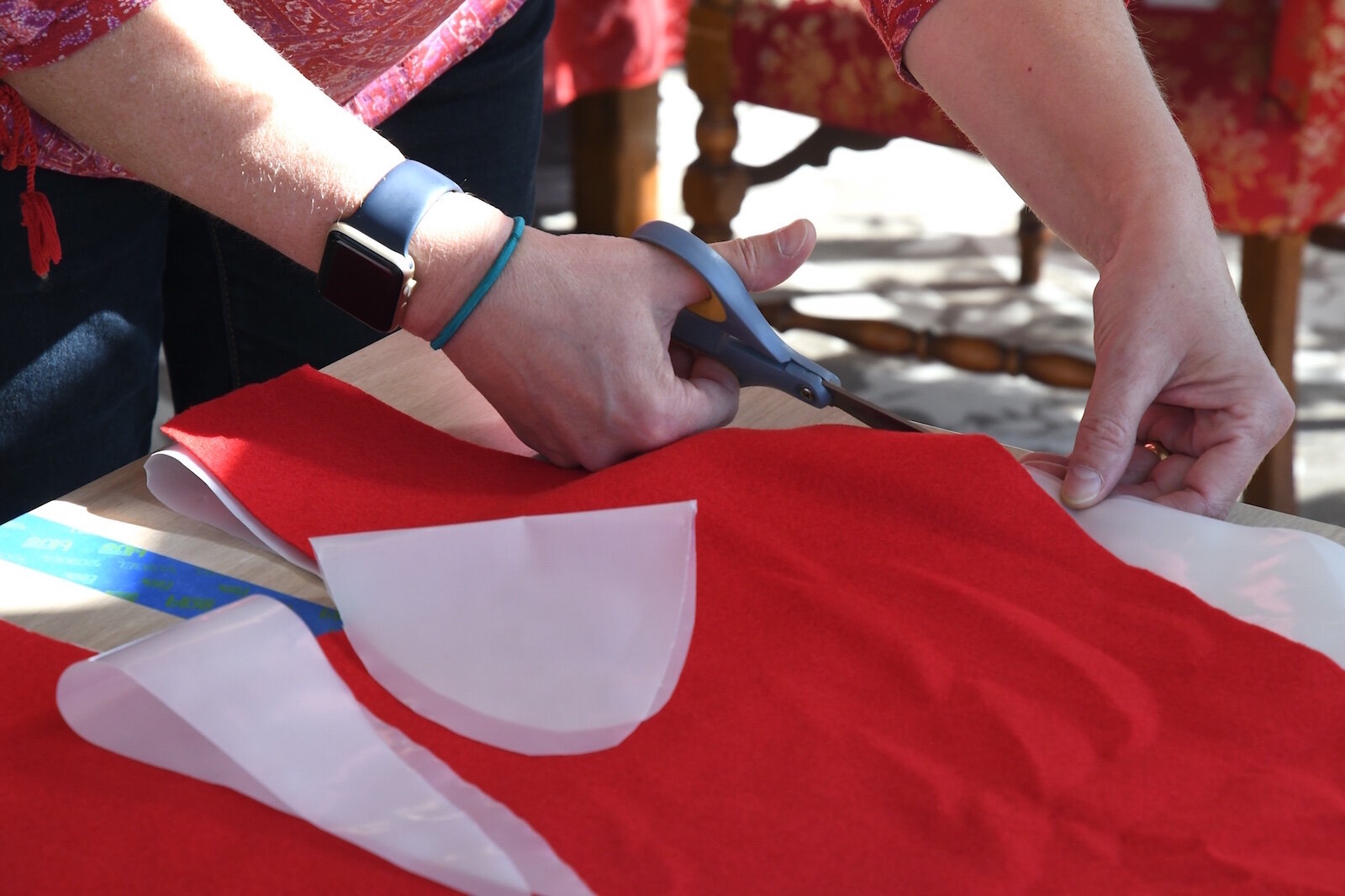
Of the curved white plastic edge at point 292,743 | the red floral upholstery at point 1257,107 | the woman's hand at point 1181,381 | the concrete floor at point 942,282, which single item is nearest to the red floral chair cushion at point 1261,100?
the red floral upholstery at point 1257,107

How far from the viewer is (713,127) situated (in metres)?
1.80

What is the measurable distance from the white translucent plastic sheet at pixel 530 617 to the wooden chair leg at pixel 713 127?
4.36ft

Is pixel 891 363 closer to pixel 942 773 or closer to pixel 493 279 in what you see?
pixel 493 279

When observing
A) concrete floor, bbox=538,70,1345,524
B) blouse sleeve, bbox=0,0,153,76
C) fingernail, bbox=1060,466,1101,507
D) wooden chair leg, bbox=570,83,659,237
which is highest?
blouse sleeve, bbox=0,0,153,76

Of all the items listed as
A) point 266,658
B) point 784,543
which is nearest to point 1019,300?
point 784,543

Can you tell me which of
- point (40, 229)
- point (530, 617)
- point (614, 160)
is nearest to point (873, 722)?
point (530, 617)

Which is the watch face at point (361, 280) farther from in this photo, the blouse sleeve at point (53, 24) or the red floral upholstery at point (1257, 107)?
the red floral upholstery at point (1257, 107)

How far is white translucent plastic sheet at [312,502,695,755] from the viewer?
462 millimetres

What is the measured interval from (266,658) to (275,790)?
65 millimetres

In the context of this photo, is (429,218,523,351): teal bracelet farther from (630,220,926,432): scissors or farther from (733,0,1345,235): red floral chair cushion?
(733,0,1345,235): red floral chair cushion

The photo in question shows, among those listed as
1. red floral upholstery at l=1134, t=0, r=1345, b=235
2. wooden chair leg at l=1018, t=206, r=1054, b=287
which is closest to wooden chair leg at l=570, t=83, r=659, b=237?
wooden chair leg at l=1018, t=206, r=1054, b=287

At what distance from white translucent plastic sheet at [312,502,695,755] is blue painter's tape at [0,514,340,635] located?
0.04m

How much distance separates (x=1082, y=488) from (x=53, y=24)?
484mm

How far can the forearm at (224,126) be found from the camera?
0.55 m
